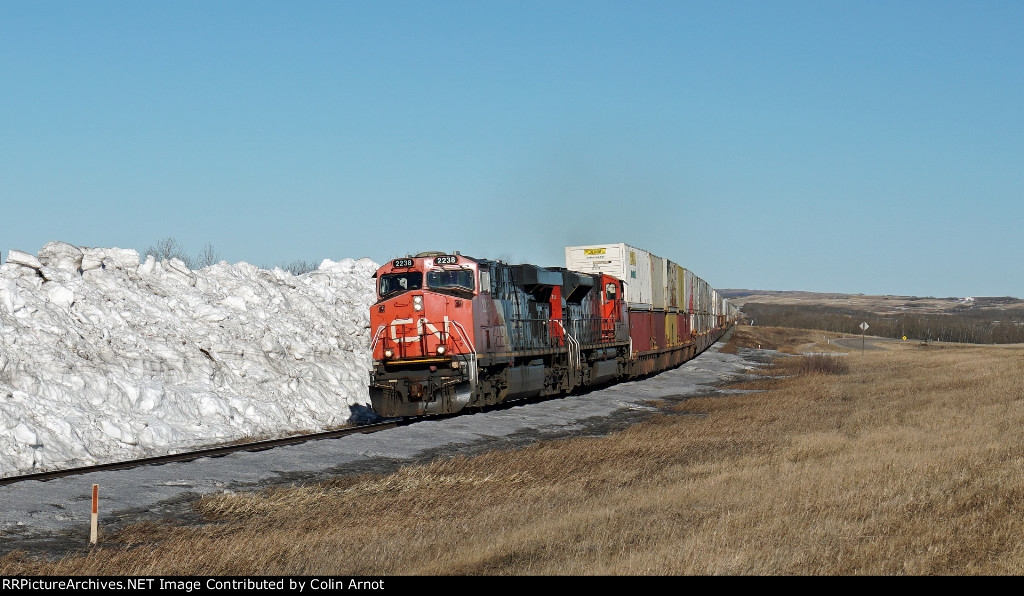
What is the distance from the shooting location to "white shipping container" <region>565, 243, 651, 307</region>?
32781 mm

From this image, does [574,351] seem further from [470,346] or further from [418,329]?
[418,329]

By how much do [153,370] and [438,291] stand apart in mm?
8258

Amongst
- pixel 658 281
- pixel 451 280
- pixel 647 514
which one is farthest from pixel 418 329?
pixel 658 281

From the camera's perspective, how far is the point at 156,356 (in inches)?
949

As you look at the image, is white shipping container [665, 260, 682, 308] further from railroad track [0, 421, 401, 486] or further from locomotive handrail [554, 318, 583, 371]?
railroad track [0, 421, 401, 486]

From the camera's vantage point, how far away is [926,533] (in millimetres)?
9281

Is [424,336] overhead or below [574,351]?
overhead

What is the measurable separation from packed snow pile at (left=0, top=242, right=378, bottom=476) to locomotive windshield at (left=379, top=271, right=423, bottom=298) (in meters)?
4.51

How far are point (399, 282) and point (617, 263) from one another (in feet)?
39.3

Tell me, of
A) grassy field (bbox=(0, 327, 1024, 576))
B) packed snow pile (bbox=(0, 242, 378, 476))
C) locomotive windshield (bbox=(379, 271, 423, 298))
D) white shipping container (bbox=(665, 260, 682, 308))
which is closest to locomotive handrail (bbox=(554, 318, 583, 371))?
locomotive windshield (bbox=(379, 271, 423, 298))

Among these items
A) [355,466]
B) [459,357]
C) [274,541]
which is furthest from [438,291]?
[274,541]

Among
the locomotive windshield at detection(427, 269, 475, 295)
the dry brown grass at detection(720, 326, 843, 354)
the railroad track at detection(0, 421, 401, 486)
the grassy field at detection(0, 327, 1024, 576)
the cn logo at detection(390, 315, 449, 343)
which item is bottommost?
the grassy field at detection(0, 327, 1024, 576)

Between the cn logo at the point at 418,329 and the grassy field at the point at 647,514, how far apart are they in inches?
193

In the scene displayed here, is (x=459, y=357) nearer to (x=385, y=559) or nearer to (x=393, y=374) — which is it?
(x=393, y=374)
